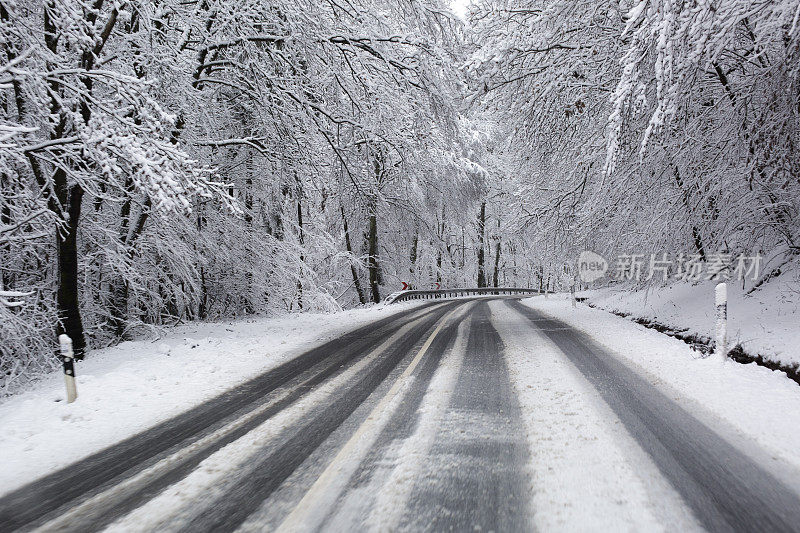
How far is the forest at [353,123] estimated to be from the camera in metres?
5.69

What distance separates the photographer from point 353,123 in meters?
9.82

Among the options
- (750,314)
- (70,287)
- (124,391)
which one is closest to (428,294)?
(750,314)

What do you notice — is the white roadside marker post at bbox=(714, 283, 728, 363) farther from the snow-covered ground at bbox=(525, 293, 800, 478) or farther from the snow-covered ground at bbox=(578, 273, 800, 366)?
the snow-covered ground at bbox=(578, 273, 800, 366)

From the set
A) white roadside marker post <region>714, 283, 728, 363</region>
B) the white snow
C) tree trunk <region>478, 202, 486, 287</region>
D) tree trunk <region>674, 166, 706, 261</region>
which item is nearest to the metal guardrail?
tree trunk <region>478, 202, 486, 287</region>

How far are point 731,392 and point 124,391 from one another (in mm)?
7492

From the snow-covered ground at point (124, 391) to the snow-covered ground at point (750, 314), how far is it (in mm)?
7507

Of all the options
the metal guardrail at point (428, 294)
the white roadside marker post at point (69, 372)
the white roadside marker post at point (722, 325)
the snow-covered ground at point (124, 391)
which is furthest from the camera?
the metal guardrail at point (428, 294)

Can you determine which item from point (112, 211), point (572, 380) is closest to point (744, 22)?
point (572, 380)

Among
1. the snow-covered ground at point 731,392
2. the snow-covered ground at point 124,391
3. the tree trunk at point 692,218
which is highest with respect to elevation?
the tree trunk at point 692,218

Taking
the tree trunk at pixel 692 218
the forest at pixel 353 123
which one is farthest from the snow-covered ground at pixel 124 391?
the tree trunk at pixel 692 218

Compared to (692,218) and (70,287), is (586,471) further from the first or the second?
(70,287)

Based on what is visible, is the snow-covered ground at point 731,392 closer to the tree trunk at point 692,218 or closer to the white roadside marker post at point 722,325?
the white roadside marker post at point 722,325

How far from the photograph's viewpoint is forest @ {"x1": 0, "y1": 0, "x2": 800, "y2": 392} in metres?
5.69

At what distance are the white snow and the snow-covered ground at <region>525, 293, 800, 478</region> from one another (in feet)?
3.20
